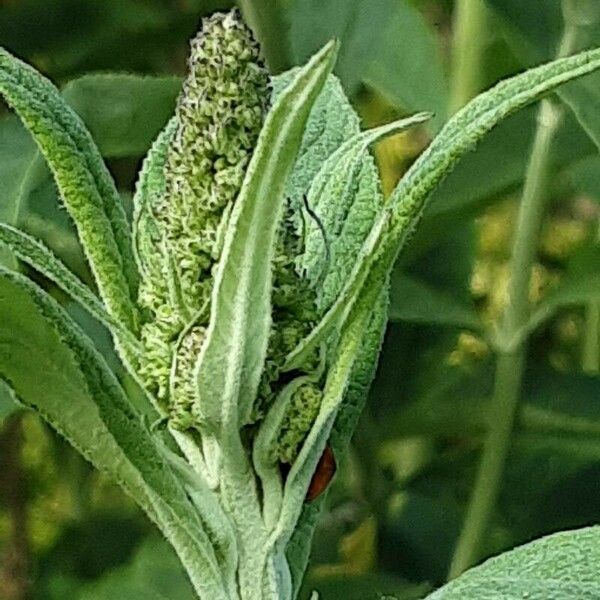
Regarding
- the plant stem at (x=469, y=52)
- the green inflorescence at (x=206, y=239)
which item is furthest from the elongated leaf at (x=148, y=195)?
the plant stem at (x=469, y=52)

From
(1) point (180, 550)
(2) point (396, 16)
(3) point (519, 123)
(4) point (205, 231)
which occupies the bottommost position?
(1) point (180, 550)

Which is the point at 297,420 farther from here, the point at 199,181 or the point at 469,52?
the point at 469,52

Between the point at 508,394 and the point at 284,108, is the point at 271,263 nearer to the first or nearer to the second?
the point at 284,108

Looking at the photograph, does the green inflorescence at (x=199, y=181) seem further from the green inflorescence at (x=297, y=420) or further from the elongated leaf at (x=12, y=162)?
the elongated leaf at (x=12, y=162)

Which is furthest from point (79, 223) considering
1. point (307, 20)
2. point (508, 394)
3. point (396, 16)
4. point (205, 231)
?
point (396, 16)

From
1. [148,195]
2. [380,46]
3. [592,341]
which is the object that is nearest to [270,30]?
[380,46]

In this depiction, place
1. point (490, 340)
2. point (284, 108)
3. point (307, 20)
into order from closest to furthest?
point (284, 108) → point (307, 20) → point (490, 340)
